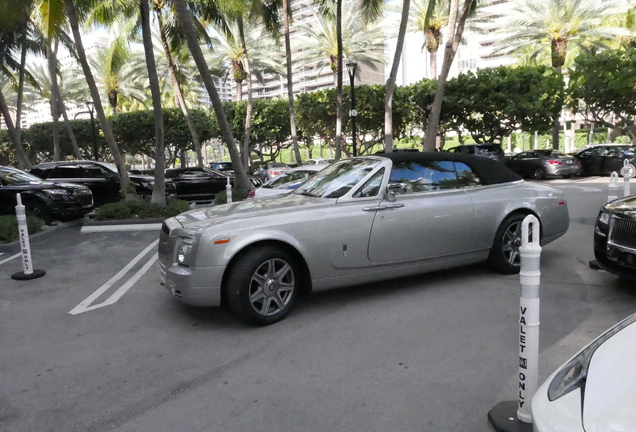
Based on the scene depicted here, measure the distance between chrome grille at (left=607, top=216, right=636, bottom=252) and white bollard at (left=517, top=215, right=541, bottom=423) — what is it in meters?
2.81

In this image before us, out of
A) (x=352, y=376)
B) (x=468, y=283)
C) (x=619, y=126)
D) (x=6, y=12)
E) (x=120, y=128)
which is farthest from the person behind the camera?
(x=120, y=128)

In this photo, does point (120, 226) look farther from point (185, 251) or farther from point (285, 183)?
point (185, 251)

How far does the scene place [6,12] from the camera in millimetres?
13820

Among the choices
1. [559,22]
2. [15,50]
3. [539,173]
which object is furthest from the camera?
[559,22]

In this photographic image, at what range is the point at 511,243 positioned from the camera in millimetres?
5941

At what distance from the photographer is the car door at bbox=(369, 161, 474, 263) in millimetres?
5102

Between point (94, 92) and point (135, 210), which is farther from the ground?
point (94, 92)

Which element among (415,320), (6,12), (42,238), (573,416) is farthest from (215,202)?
(573,416)

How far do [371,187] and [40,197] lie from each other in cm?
923

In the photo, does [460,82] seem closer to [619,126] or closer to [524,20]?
[524,20]

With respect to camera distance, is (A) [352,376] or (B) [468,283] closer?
(A) [352,376]

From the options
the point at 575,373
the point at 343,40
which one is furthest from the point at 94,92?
the point at 343,40

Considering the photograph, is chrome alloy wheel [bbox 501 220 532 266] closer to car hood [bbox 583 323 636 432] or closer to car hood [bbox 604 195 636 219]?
car hood [bbox 604 195 636 219]

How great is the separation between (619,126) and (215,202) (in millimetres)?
25609
